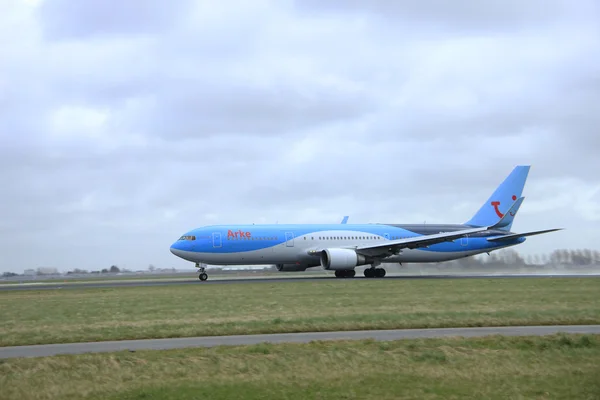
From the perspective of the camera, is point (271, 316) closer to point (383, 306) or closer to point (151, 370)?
point (383, 306)

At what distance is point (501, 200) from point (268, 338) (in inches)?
1695

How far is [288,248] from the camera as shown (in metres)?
48.3

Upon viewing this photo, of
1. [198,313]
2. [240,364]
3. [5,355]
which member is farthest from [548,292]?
[5,355]

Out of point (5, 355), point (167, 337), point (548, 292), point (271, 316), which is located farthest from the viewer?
point (548, 292)

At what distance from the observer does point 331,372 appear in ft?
42.0

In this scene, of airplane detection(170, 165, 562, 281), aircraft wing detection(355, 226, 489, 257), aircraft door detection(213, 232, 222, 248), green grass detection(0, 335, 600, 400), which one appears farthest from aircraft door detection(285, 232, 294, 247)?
green grass detection(0, 335, 600, 400)

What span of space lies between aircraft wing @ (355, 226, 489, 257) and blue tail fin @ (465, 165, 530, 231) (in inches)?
309

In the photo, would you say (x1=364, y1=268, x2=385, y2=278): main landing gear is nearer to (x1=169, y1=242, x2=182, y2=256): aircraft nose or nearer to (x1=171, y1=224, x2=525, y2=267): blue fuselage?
(x1=171, y1=224, x2=525, y2=267): blue fuselage

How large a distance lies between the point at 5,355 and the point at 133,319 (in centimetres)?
691

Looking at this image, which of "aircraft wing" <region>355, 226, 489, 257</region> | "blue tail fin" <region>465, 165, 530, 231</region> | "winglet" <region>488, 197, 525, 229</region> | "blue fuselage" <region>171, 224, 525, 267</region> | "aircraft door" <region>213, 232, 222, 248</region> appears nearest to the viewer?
"aircraft door" <region>213, 232, 222, 248</region>

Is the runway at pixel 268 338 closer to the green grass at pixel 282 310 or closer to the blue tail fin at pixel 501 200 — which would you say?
the green grass at pixel 282 310

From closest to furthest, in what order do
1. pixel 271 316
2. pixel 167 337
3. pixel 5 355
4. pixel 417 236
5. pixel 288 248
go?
pixel 5 355, pixel 167 337, pixel 271 316, pixel 288 248, pixel 417 236

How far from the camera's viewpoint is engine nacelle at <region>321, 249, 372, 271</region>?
46.7m

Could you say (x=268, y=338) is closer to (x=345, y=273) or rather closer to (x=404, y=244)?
(x=404, y=244)
